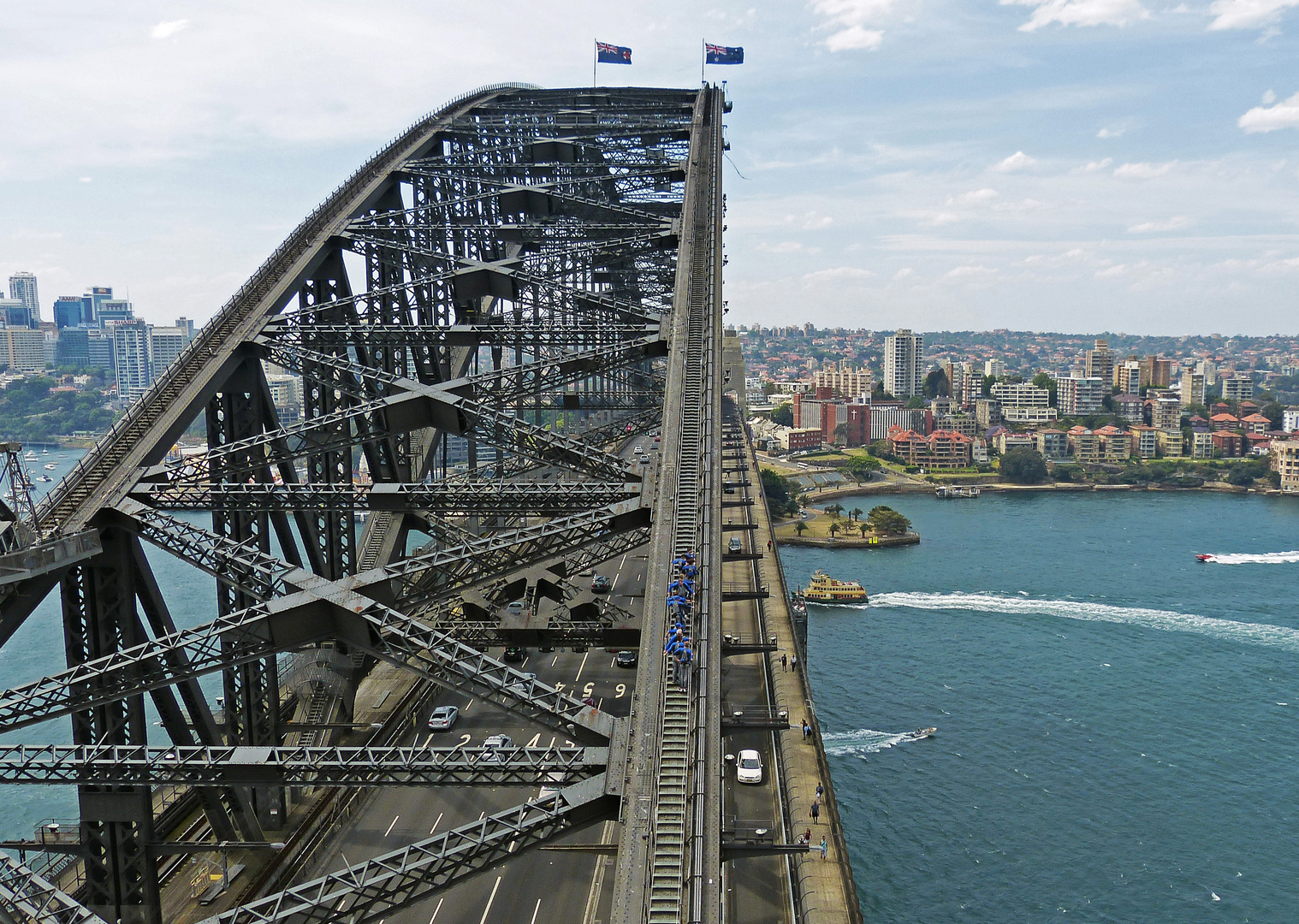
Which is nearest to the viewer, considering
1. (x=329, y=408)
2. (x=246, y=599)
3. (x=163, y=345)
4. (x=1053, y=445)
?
(x=246, y=599)

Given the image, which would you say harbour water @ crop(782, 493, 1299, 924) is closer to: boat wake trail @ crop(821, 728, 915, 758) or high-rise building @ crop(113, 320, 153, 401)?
boat wake trail @ crop(821, 728, 915, 758)

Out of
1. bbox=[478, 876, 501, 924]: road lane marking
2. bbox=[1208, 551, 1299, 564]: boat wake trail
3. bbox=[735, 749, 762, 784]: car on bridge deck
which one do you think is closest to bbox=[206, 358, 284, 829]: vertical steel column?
bbox=[478, 876, 501, 924]: road lane marking

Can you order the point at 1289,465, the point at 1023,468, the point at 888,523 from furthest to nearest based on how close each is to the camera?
1. the point at 1023,468
2. the point at 1289,465
3. the point at 888,523

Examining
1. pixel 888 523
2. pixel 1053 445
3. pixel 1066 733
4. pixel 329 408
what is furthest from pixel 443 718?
pixel 1053 445

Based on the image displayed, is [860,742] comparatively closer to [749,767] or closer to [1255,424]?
[749,767]

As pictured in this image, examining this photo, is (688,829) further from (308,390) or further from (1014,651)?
(1014,651)

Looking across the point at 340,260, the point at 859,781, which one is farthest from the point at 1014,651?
the point at 340,260

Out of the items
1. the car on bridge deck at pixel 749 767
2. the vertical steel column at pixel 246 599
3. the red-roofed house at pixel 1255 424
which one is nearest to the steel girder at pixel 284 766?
the vertical steel column at pixel 246 599
